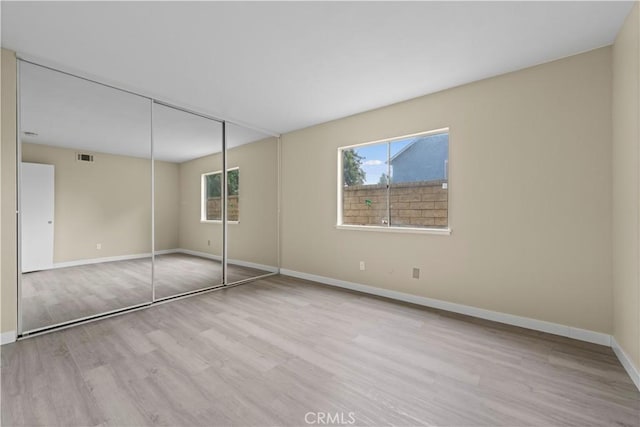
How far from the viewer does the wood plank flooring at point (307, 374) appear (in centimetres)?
155

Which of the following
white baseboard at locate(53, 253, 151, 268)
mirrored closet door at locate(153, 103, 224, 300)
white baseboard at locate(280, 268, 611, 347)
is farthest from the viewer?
mirrored closet door at locate(153, 103, 224, 300)

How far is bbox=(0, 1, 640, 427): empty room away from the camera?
181 cm

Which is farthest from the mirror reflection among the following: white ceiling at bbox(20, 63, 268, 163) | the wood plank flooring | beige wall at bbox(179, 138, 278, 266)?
the wood plank flooring

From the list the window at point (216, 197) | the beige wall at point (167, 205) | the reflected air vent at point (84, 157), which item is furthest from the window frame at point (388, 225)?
the reflected air vent at point (84, 157)

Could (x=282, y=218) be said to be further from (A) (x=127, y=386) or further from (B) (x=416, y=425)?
(B) (x=416, y=425)

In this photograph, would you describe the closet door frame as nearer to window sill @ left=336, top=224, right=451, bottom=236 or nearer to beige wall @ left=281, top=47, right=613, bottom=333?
window sill @ left=336, top=224, right=451, bottom=236

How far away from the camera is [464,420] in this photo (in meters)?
1.50

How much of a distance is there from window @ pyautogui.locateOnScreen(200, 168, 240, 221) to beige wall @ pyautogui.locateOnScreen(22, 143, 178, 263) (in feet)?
1.80

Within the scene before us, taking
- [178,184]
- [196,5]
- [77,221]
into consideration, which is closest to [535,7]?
[196,5]

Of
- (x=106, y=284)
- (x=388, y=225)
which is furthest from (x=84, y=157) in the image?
(x=388, y=225)

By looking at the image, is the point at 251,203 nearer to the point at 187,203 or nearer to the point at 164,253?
the point at 187,203

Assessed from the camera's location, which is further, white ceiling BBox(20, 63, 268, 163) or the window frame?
the window frame

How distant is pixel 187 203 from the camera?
4098 mm

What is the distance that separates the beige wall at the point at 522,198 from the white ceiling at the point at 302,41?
278 mm
